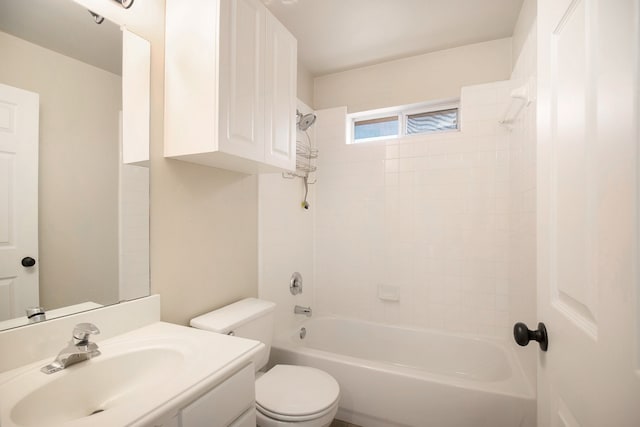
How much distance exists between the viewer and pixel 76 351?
88 cm

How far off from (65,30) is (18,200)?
2.00 ft

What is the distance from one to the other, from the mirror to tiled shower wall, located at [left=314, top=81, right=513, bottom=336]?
5.59ft

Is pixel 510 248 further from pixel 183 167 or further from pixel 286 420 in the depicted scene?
pixel 183 167

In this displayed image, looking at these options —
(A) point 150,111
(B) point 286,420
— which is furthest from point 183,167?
(B) point 286,420

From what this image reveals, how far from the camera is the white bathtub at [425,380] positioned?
143cm

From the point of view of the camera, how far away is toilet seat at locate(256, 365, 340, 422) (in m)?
1.28

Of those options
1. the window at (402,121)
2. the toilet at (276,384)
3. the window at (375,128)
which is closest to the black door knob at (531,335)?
the toilet at (276,384)

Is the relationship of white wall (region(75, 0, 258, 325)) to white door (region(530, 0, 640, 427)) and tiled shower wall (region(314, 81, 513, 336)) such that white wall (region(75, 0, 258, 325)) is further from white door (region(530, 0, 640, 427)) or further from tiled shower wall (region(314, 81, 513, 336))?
white door (region(530, 0, 640, 427))

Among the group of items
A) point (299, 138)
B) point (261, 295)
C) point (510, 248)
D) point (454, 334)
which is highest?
point (299, 138)

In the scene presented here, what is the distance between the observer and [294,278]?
7.77 ft

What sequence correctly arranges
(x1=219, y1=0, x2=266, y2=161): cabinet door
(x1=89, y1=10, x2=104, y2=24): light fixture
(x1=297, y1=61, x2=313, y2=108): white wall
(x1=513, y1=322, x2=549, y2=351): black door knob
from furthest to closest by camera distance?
(x1=297, y1=61, x2=313, y2=108): white wall
(x1=219, y1=0, x2=266, y2=161): cabinet door
(x1=89, y1=10, x2=104, y2=24): light fixture
(x1=513, y1=322, x2=549, y2=351): black door knob

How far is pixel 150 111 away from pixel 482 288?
7.73 ft

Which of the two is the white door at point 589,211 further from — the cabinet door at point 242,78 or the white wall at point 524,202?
the cabinet door at point 242,78

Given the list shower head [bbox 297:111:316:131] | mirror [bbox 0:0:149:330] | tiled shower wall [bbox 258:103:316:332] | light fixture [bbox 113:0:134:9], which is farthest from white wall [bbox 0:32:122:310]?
shower head [bbox 297:111:316:131]
